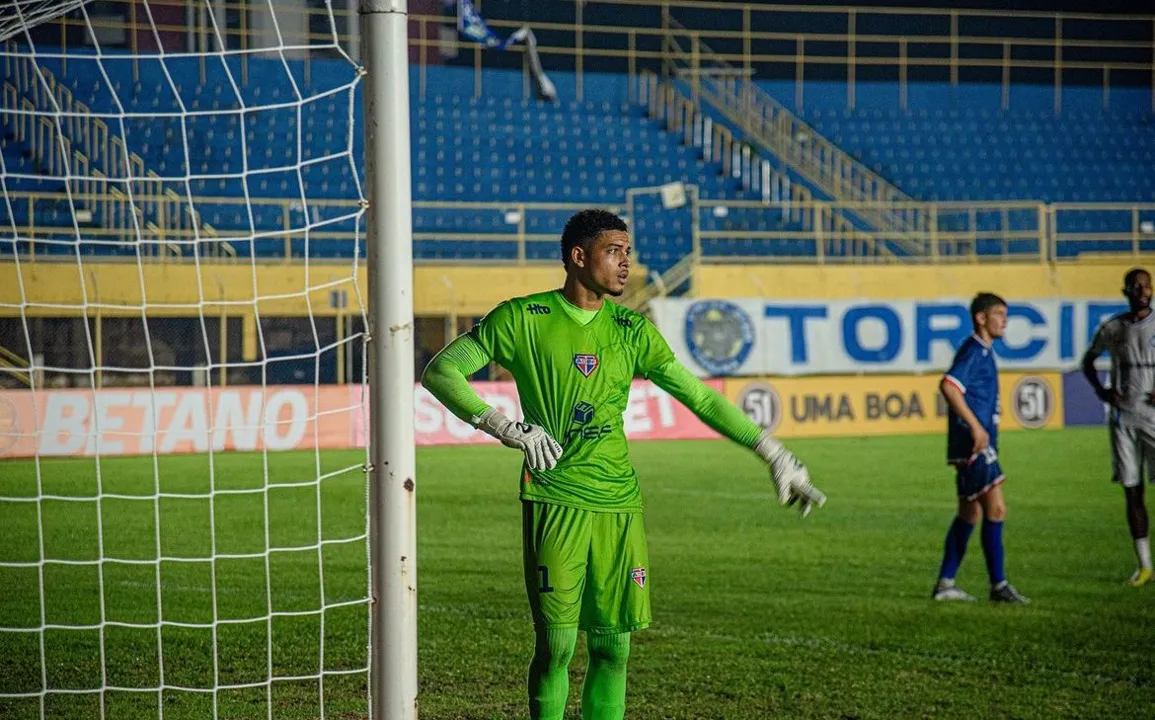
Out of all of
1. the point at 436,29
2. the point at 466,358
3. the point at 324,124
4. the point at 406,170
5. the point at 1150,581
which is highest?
the point at 436,29

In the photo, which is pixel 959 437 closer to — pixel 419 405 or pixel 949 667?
pixel 949 667

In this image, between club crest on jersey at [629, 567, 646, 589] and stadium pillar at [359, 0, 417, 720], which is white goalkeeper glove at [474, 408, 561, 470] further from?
club crest on jersey at [629, 567, 646, 589]

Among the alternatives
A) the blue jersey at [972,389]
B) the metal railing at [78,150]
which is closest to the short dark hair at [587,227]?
the blue jersey at [972,389]

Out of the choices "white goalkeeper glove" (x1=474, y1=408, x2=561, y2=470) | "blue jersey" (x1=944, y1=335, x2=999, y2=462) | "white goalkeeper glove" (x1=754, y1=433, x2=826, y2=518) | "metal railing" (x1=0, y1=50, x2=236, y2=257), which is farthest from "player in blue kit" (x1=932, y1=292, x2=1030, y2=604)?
"metal railing" (x1=0, y1=50, x2=236, y2=257)

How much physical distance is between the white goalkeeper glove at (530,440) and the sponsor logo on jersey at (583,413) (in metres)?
0.35

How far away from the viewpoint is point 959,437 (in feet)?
27.7

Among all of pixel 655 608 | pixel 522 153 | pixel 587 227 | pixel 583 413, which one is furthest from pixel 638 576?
pixel 522 153

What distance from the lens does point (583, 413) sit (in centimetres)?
475

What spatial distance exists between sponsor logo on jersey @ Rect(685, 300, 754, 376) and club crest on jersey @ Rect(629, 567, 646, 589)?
55.1ft

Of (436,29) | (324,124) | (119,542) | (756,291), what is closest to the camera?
(119,542)

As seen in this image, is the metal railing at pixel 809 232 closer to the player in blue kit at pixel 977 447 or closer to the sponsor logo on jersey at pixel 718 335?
the sponsor logo on jersey at pixel 718 335

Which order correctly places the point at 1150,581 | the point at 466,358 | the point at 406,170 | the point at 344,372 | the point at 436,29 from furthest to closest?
the point at 436,29 < the point at 344,372 < the point at 1150,581 < the point at 466,358 < the point at 406,170

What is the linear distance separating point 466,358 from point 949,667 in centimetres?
337

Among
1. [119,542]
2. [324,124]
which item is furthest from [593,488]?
[324,124]
